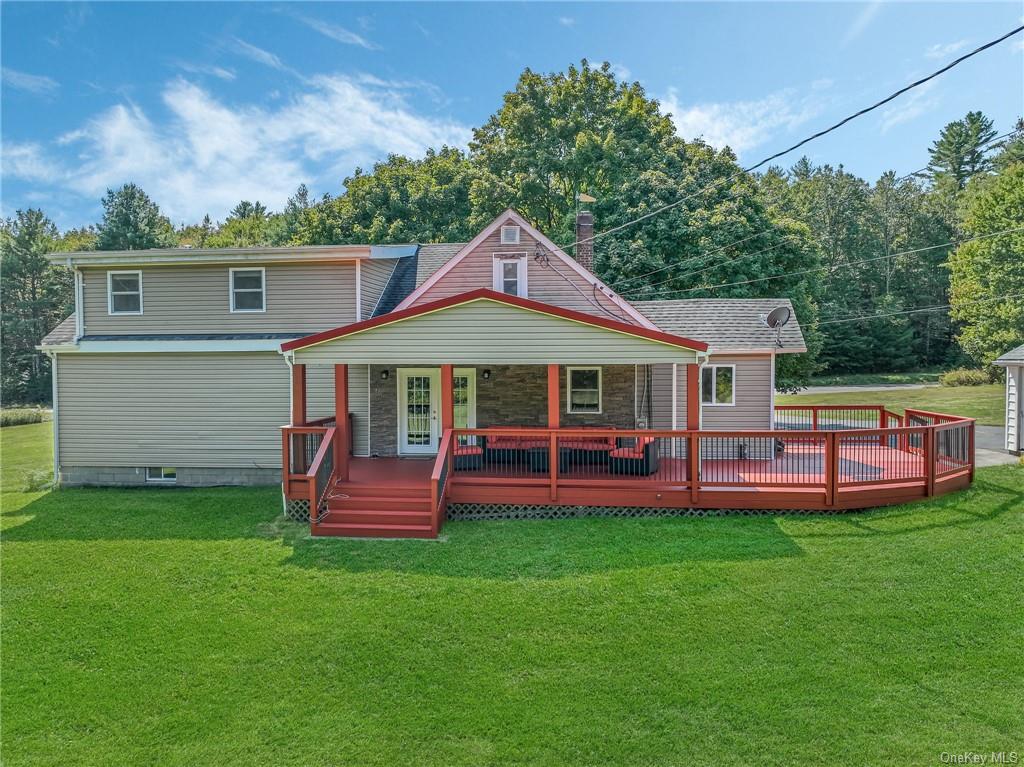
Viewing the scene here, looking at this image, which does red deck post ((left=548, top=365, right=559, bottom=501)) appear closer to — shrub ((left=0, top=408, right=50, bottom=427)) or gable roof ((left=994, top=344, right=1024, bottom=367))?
gable roof ((left=994, top=344, right=1024, bottom=367))

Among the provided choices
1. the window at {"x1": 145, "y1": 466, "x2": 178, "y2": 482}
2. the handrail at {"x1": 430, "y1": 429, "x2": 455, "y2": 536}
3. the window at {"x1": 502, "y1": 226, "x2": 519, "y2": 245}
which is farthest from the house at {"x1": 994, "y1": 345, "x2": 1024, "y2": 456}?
the window at {"x1": 145, "y1": 466, "x2": 178, "y2": 482}

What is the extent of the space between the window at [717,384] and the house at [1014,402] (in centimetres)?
701

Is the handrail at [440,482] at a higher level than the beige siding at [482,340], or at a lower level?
lower

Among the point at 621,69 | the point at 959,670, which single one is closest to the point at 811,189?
the point at 621,69

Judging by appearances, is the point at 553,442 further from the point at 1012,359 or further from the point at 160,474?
the point at 1012,359

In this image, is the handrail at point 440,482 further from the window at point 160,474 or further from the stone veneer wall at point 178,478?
the window at point 160,474

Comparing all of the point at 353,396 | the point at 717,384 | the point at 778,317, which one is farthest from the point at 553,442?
the point at 778,317

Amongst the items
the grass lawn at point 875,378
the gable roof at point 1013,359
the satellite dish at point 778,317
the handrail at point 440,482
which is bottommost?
the handrail at point 440,482

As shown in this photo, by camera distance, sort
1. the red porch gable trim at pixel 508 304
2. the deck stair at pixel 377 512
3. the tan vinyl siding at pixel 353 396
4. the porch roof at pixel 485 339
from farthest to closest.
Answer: the tan vinyl siding at pixel 353 396
the porch roof at pixel 485 339
the red porch gable trim at pixel 508 304
the deck stair at pixel 377 512

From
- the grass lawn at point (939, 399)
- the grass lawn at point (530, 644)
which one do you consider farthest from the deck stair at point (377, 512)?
the grass lawn at point (939, 399)

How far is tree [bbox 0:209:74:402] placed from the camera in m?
40.0

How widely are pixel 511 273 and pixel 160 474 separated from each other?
32.4 ft

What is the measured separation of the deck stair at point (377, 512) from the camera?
30.0ft

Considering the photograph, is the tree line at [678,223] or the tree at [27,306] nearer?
the tree line at [678,223]
